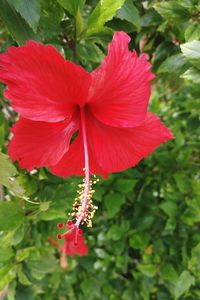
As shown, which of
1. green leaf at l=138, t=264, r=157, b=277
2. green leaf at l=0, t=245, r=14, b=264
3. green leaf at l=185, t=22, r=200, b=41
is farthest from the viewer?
green leaf at l=138, t=264, r=157, b=277

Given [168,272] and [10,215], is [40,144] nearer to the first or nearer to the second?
[10,215]

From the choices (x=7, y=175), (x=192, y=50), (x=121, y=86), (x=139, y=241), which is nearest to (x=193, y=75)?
(x=192, y=50)

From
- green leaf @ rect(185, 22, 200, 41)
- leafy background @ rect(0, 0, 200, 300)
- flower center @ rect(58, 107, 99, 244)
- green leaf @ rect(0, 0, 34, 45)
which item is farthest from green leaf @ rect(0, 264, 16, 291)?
green leaf @ rect(185, 22, 200, 41)

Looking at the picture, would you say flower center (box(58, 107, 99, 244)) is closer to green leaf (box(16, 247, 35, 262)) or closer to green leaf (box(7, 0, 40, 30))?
green leaf (box(7, 0, 40, 30))

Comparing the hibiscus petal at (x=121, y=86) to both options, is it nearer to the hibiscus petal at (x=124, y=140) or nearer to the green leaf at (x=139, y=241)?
the hibiscus petal at (x=124, y=140)

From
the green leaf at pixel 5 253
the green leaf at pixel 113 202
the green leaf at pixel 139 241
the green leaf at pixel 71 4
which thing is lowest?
the green leaf at pixel 139 241

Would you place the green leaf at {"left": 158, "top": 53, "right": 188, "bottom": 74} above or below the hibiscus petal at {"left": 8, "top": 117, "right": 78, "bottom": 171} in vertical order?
below

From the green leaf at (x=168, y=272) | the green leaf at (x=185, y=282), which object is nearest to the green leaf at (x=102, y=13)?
the green leaf at (x=185, y=282)
